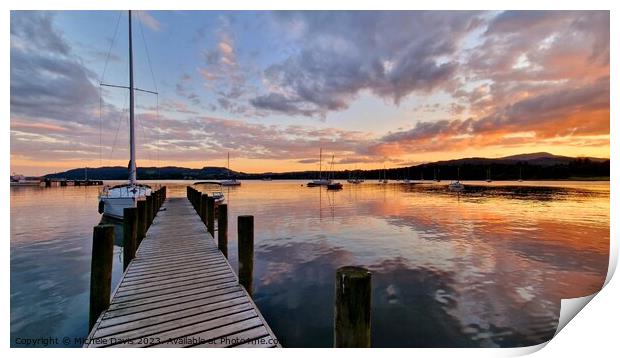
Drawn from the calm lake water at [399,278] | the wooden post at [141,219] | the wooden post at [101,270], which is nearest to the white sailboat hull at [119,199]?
the calm lake water at [399,278]

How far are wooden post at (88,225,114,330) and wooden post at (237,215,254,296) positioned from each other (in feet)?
5.99

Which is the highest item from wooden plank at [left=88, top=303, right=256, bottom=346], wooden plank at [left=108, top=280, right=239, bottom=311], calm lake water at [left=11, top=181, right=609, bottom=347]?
wooden plank at [left=108, top=280, right=239, bottom=311]

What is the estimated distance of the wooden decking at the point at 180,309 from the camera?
3104mm

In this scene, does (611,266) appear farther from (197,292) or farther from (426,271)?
(197,292)

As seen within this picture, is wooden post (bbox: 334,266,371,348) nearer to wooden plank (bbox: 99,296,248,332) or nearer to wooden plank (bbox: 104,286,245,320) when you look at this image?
wooden plank (bbox: 99,296,248,332)

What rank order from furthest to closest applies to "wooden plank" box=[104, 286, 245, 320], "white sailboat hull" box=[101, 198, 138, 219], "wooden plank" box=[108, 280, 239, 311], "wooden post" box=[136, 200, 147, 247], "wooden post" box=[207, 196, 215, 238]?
"white sailboat hull" box=[101, 198, 138, 219] < "wooden post" box=[207, 196, 215, 238] < "wooden post" box=[136, 200, 147, 247] < "wooden plank" box=[108, 280, 239, 311] < "wooden plank" box=[104, 286, 245, 320]

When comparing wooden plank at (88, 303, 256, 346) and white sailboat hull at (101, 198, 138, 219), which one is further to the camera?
white sailboat hull at (101, 198, 138, 219)

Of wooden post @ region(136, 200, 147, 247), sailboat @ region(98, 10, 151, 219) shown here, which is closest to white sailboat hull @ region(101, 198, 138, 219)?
sailboat @ region(98, 10, 151, 219)

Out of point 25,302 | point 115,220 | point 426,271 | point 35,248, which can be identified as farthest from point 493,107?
point 115,220

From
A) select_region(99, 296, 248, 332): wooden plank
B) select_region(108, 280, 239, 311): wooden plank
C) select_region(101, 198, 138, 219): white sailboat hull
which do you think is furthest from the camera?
select_region(101, 198, 138, 219): white sailboat hull

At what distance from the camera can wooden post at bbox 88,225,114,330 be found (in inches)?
141

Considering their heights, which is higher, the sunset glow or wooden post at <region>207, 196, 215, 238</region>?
the sunset glow

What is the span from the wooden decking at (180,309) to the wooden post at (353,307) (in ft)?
3.72
